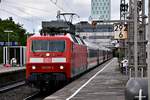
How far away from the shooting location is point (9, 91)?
93.4 ft

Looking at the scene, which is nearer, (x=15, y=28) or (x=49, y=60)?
(x=49, y=60)

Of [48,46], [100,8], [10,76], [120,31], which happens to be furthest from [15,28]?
[48,46]

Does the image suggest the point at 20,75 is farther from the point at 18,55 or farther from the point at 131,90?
the point at 131,90

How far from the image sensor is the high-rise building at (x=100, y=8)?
198ft

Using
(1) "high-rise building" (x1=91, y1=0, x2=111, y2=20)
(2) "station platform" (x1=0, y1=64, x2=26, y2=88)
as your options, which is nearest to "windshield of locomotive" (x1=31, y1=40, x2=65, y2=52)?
(2) "station platform" (x1=0, y1=64, x2=26, y2=88)

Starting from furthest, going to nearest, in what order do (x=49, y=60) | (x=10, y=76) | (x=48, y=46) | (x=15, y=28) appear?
(x=15, y=28) → (x=10, y=76) → (x=48, y=46) → (x=49, y=60)

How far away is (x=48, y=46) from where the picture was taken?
2378 centimetres

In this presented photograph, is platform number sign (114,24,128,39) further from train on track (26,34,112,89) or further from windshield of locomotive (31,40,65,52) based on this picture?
windshield of locomotive (31,40,65,52)

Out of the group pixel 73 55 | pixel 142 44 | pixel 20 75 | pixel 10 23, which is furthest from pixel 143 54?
pixel 10 23

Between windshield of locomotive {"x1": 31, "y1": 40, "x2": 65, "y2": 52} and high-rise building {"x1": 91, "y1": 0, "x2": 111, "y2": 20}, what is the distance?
34.3 m

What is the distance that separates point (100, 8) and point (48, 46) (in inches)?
1658

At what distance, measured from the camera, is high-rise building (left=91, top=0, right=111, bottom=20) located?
6044 centimetres

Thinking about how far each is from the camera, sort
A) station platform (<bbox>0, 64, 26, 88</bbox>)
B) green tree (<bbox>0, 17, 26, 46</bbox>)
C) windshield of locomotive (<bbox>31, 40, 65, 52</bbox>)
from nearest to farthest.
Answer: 1. windshield of locomotive (<bbox>31, 40, 65, 52</bbox>)
2. station platform (<bbox>0, 64, 26, 88</bbox>)
3. green tree (<bbox>0, 17, 26, 46</bbox>)

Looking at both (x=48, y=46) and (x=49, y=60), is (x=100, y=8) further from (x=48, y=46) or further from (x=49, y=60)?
(x=49, y=60)
